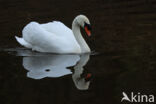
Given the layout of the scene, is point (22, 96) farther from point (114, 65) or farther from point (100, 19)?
point (100, 19)

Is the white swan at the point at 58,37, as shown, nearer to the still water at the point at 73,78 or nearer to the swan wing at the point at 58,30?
the swan wing at the point at 58,30

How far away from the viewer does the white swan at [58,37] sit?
1249cm

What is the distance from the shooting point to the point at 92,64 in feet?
37.0

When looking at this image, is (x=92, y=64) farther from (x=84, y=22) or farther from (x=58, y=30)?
(x=58, y=30)

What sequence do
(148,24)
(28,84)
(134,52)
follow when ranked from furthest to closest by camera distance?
(148,24), (134,52), (28,84)

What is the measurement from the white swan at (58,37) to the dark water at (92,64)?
238mm

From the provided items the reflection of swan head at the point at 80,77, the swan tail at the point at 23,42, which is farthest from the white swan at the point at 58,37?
the reflection of swan head at the point at 80,77

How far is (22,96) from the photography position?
9.43 metres

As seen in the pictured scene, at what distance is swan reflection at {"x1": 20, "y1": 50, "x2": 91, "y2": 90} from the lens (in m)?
10.4

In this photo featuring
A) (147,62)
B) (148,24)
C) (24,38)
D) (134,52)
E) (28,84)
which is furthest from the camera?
(148,24)

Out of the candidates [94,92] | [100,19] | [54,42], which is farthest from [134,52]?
[100,19]

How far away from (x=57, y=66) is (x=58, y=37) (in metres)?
1.45

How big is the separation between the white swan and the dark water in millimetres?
238

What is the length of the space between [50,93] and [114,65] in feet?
6.71
